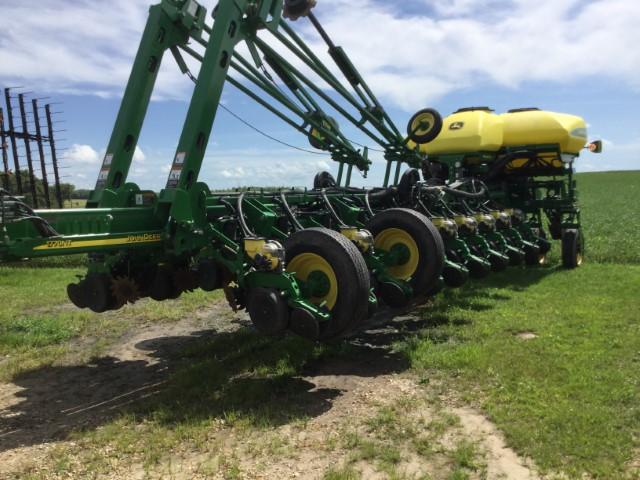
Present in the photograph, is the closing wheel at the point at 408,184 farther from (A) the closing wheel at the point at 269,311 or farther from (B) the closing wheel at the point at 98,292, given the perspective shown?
(B) the closing wheel at the point at 98,292

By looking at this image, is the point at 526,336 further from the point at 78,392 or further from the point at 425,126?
the point at 78,392

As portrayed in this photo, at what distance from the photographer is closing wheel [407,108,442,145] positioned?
28.2 feet

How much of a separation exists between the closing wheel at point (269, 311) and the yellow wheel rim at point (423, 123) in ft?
15.7

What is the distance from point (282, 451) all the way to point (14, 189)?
14284 millimetres

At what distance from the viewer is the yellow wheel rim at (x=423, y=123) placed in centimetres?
867

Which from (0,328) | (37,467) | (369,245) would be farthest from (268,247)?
(0,328)

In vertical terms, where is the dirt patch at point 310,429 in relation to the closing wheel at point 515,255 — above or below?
below

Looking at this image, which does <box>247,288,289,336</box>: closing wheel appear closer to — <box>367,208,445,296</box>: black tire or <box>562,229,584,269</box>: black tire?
<box>367,208,445,296</box>: black tire

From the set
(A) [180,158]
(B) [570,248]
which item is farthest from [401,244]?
(B) [570,248]

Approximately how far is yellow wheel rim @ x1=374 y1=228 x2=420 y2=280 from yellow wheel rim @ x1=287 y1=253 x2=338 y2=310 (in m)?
1.46

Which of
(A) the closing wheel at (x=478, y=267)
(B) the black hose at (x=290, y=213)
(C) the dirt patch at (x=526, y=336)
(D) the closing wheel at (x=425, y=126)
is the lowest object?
(C) the dirt patch at (x=526, y=336)

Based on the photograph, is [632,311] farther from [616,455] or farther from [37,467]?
[37,467]

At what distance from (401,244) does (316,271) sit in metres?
1.53

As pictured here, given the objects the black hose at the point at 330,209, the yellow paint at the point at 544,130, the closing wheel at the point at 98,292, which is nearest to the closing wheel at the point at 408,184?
the black hose at the point at 330,209
